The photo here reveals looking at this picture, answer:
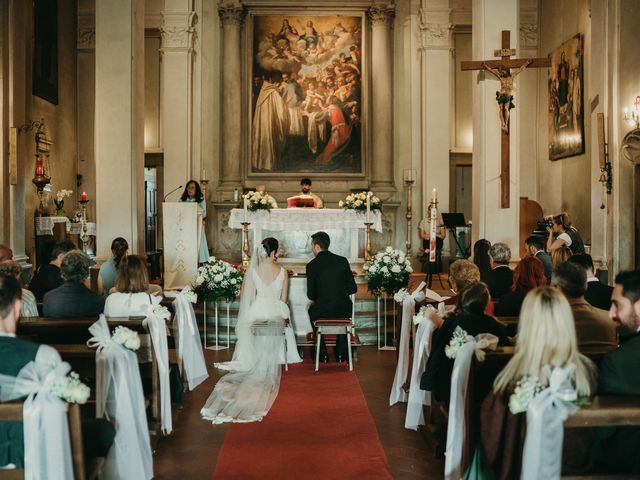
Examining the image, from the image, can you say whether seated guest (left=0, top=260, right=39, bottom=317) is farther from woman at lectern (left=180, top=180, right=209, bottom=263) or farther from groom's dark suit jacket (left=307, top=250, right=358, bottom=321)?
woman at lectern (left=180, top=180, right=209, bottom=263)

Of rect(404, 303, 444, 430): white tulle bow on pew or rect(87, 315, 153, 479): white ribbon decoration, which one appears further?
rect(404, 303, 444, 430): white tulle bow on pew

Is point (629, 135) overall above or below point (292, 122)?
below

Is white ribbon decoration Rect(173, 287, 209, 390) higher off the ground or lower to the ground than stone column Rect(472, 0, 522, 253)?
lower

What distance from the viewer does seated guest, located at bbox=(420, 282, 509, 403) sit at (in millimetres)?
5098

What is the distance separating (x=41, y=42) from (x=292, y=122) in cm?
549

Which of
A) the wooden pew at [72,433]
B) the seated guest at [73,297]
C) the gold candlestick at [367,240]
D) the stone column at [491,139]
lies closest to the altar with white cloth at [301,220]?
the gold candlestick at [367,240]

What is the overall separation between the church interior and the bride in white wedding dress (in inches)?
2.8

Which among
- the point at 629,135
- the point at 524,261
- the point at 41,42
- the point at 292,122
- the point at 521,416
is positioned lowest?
the point at 521,416

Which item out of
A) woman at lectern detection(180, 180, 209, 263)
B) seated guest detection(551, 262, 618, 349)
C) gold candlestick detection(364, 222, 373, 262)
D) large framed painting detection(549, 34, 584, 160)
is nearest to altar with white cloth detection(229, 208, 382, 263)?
gold candlestick detection(364, 222, 373, 262)

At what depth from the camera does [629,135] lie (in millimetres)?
10328

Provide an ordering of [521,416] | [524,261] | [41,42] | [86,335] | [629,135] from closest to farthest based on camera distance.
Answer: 1. [521,416]
2. [86,335]
3. [524,261]
4. [629,135]
5. [41,42]

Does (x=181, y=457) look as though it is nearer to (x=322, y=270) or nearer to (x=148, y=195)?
(x=322, y=270)

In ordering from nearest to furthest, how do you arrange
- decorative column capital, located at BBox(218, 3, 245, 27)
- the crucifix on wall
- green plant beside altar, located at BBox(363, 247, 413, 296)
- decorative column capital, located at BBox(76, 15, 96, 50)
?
1. green plant beside altar, located at BBox(363, 247, 413, 296)
2. the crucifix on wall
3. decorative column capital, located at BBox(218, 3, 245, 27)
4. decorative column capital, located at BBox(76, 15, 96, 50)

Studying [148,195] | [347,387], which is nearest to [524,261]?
[347,387]
